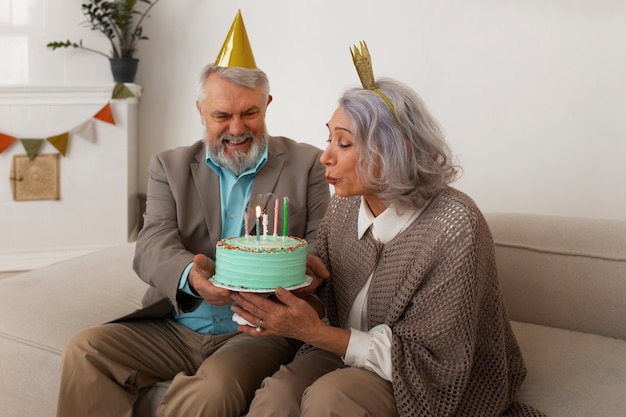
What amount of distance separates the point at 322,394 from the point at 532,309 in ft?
3.61

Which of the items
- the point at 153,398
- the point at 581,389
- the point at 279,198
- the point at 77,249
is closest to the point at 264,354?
the point at 153,398

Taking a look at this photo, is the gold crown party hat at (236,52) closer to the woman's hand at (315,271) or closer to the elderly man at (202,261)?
the elderly man at (202,261)

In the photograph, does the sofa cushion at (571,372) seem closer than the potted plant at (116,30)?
Yes

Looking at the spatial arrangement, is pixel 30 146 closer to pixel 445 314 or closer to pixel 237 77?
pixel 237 77

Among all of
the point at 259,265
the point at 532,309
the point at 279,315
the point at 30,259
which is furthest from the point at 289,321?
the point at 30,259

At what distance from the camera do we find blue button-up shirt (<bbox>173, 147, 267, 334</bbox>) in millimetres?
2246

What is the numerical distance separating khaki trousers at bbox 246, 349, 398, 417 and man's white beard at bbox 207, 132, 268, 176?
0.65 m

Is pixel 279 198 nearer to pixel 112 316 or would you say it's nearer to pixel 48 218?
pixel 112 316

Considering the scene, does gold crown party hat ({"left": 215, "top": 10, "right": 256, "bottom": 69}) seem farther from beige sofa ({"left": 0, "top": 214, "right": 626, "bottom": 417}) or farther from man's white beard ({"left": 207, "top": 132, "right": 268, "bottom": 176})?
beige sofa ({"left": 0, "top": 214, "right": 626, "bottom": 417})

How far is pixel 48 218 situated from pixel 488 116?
255 centimetres

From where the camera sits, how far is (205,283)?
1952 millimetres

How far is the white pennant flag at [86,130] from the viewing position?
171 inches

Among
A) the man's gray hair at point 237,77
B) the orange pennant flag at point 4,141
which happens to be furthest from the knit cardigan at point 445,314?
the orange pennant flag at point 4,141

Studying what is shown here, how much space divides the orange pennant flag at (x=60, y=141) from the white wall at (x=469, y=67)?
31 cm
